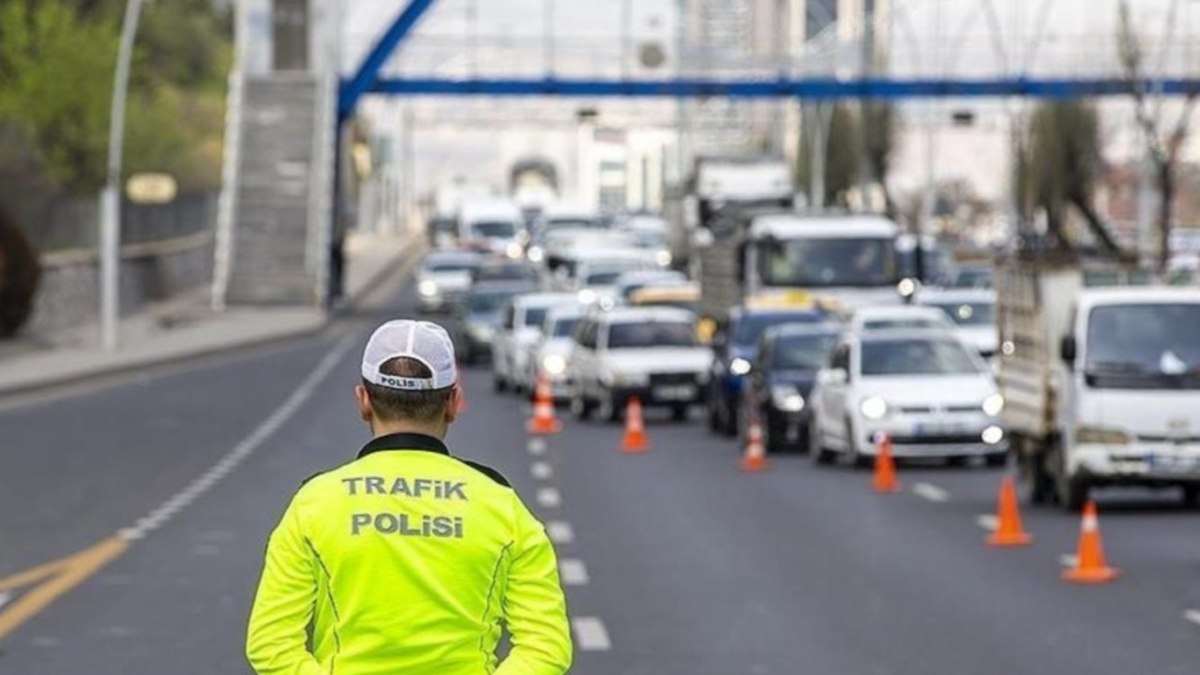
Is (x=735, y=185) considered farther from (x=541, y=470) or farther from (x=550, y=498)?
(x=550, y=498)

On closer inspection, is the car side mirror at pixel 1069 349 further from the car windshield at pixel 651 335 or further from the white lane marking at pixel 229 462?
the car windshield at pixel 651 335

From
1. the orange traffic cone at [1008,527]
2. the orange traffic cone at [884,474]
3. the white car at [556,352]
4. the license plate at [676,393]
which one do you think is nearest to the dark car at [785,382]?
the license plate at [676,393]

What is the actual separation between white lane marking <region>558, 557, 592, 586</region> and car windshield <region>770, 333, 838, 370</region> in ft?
52.5

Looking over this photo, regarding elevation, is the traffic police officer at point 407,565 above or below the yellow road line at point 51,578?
above

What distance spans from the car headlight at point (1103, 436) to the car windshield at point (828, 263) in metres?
23.3

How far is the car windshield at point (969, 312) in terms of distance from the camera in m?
51.4

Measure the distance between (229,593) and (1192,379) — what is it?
30.1ft

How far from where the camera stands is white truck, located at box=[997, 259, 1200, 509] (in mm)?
25969

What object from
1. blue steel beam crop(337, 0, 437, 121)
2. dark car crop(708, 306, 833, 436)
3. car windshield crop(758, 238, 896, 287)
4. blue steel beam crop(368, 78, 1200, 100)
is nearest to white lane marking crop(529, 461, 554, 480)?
dark car crop(708, 306, 833, 436)

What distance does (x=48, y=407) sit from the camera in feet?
147

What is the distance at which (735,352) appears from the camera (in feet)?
135

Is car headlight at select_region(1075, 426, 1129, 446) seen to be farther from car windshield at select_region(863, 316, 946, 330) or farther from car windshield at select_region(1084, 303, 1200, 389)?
car windshield at select_region(863, 316, 946, 330)

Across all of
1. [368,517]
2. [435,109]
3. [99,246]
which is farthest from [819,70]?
[368,517]

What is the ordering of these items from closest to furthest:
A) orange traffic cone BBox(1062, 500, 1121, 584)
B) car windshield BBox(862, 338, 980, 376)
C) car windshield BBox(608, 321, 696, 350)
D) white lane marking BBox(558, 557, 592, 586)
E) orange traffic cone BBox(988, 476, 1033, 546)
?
orange traffic cone BBox(1062, 500, 1121, 584)
white lane marking BBox(558, 557, 592, 586)
orange traffic cone BBox(988, 476, 1033, 546)
car windshield BBox(862, 338, 980, 376)
car windshield BBox(608, 321, 696, 350)
